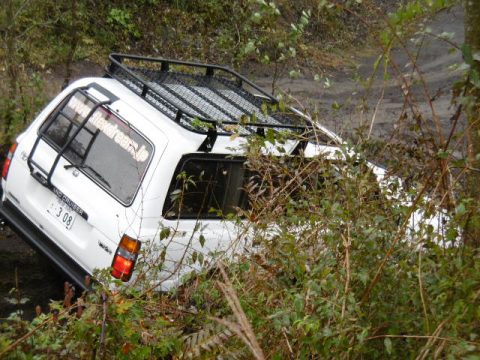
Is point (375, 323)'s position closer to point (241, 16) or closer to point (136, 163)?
point (136, 163)

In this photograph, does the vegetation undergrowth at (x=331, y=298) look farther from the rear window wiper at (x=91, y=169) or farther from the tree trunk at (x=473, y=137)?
the rear window wiper at (x=91, y=169)

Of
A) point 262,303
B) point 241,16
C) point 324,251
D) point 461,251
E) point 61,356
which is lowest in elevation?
point 61,356

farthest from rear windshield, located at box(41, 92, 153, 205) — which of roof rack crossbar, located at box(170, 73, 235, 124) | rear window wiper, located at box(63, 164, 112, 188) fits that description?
roof rack crossbar, located at box(170, 73, 235, 124)

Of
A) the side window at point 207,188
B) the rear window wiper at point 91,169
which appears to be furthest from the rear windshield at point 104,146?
the side window at point 207,188

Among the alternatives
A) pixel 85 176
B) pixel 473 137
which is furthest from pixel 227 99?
pixel 473 137

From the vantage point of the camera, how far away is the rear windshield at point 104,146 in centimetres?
643

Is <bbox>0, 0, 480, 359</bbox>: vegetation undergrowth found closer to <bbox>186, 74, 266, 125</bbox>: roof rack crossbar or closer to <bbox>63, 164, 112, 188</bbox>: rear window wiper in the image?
<bbox>63, 164, 112, 188</bbox>: rear window wiper

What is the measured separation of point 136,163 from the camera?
254 inches

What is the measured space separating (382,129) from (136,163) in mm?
9485

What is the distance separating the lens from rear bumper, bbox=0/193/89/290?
650 cm

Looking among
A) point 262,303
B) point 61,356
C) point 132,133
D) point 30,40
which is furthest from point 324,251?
point 30,40

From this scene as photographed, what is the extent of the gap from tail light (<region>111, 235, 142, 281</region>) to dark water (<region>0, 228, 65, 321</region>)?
3.09ft

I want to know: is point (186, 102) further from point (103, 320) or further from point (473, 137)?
point (103, 320)

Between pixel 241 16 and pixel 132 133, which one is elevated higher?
pixel 241 16
